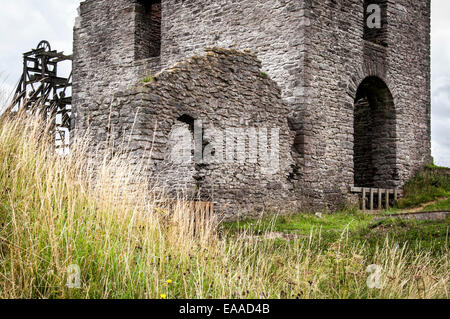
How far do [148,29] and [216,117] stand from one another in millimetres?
6669

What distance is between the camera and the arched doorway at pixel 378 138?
14.0 meters

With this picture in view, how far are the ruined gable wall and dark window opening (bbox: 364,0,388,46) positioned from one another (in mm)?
4708

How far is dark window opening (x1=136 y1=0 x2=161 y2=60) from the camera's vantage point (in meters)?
15.0

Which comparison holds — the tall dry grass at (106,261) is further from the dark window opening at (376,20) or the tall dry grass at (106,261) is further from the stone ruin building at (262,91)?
the dark window opening at (376,20)

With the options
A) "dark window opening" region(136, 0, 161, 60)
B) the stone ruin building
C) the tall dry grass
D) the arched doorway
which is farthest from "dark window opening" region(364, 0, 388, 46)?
the tall dry grass

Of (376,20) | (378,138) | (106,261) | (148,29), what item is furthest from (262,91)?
(106,261)

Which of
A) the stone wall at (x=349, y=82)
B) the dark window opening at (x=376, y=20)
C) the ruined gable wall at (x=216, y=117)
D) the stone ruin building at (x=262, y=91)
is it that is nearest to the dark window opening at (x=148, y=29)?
the stone ruin building at (x=262, y=91)

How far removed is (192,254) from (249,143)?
592cm

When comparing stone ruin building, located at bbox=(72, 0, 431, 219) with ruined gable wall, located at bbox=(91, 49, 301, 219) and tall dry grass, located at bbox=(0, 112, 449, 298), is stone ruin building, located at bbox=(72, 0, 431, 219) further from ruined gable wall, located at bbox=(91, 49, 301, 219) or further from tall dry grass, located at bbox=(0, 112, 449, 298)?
tall dry grass, located at bbox=(0, 112, 449, 298)

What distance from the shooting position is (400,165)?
1405 centimetres

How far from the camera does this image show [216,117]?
32.3 feet

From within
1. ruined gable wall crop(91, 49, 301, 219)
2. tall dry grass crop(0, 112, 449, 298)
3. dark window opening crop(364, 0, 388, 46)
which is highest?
dark window opening crop(364, 0, 388, 46)

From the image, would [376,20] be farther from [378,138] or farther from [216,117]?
[216,117]
